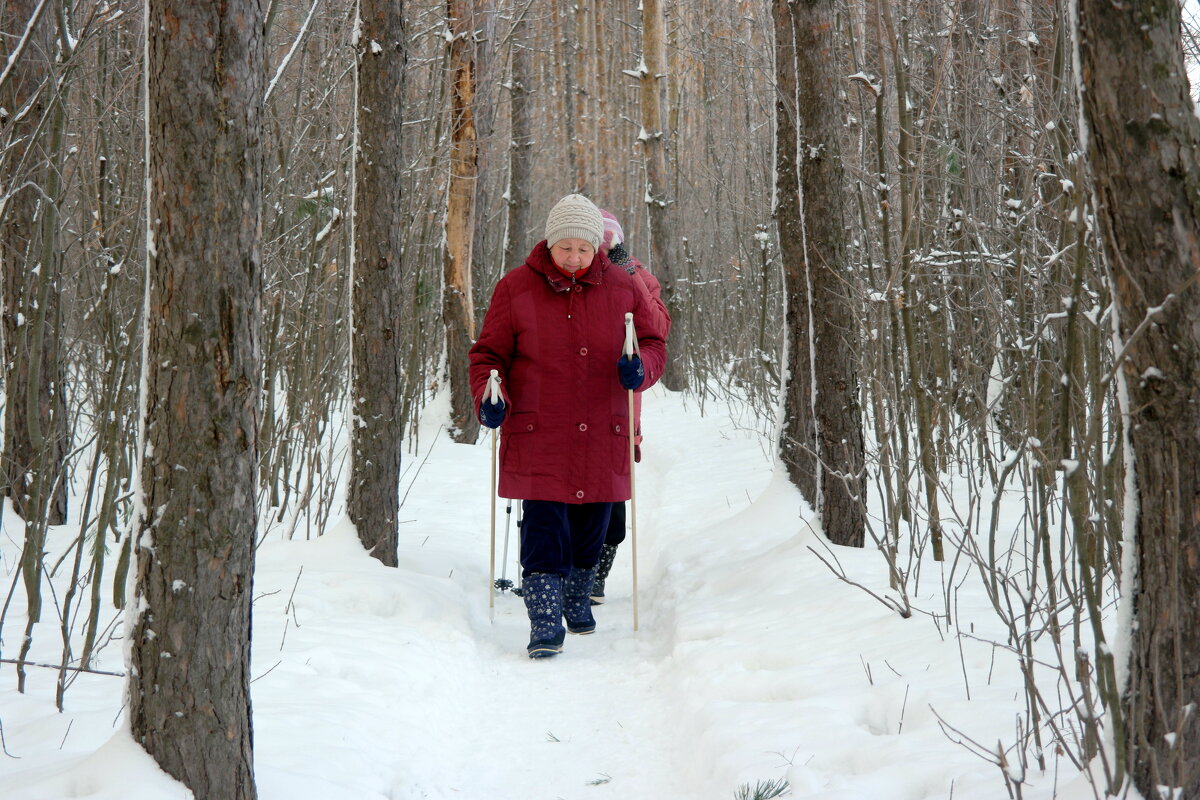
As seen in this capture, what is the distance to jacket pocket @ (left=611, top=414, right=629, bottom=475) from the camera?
4.46 metres

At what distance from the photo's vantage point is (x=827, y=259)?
4848mm

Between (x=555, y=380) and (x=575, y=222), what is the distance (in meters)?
0.71

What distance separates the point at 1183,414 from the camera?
1.68m

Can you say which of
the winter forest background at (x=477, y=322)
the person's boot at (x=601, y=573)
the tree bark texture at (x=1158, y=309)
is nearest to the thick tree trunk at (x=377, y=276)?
the winter forest background at (x=477, y=322)

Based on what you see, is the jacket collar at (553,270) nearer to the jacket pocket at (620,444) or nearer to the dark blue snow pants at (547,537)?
the jacket pocket at (620,444)

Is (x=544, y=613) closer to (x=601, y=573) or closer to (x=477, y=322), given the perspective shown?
(x=601, y=573)

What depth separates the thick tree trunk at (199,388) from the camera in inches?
78.7

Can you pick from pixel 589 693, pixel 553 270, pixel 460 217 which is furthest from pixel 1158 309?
pixel 460 217

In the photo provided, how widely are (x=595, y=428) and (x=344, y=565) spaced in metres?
1.41

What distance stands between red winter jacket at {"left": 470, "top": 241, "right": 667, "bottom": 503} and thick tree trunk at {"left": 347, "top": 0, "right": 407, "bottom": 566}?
72 centimetres

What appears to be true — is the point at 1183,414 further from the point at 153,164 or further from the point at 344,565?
the point at 344,565

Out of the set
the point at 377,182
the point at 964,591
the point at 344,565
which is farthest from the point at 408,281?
the point at 964,591

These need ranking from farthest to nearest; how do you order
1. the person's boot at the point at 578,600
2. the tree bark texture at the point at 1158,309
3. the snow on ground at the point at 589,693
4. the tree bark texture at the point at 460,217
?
the tree bark texture at the point at 460,217, the person's boot at the point at 578,600, the snow on ground at the point at 589,693, the tree bark texture at the point at 1158,309

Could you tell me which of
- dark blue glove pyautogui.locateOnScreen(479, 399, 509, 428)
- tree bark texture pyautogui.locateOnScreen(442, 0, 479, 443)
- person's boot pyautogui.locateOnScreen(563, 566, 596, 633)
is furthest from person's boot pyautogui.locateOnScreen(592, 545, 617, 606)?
tree bark texture pyautogui.locateOnScreen(442, 0, 479, 443)
